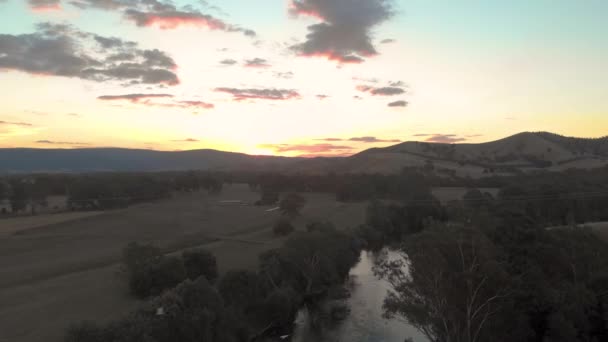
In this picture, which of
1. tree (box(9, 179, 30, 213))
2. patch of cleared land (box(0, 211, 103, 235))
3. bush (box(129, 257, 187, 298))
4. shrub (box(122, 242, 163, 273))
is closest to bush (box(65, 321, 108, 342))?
bush (box(129, 257, 187, 298))

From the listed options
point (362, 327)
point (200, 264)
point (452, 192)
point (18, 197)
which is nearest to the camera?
point (362, 327)

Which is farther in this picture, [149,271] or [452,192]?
[452,192]

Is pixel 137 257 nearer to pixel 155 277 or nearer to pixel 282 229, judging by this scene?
pixel 155 277

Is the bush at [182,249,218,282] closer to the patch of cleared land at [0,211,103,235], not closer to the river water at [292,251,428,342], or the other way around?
the river water at [292,251,428,342]

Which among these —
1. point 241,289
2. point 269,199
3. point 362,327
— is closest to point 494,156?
point 269,199

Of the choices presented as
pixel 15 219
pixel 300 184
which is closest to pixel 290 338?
pixel 15 219

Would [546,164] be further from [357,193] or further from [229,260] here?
[229,260]
